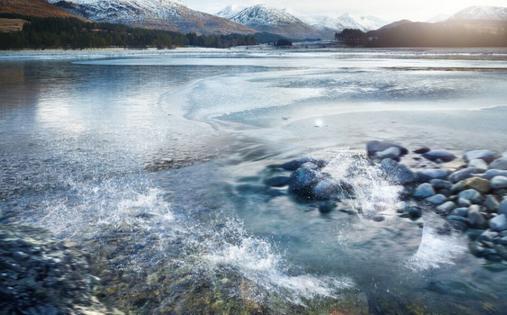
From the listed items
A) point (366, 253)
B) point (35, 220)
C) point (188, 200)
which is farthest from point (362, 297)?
point (35, 220)

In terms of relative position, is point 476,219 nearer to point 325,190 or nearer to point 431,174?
point 431,174

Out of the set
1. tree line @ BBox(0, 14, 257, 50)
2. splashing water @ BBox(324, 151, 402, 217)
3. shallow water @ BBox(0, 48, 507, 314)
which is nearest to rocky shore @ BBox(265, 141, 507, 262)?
splashing water @ BBox(324, 151, 402, 217)

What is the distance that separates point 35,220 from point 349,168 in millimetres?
6580

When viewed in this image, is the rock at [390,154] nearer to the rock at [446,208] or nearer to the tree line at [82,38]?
the rock at [446,208]

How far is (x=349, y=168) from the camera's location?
9367mm

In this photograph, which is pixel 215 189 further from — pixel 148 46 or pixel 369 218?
pixel 148 46

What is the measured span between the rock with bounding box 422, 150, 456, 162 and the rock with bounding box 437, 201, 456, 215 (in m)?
2.74

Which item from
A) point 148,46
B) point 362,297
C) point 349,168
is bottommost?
point 362,297

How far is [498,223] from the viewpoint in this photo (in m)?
6.43

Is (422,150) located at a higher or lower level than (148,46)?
lower

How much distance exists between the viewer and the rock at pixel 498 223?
6.35 meters

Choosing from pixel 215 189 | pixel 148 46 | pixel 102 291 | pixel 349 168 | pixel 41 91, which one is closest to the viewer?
pixel 102 291

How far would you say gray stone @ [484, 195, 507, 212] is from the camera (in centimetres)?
698

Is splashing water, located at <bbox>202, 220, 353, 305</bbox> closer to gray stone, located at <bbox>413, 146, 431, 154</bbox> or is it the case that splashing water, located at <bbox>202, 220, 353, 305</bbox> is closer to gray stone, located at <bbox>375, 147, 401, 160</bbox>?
gray stone, located at <bbox>375, 147, 401, 160</bbox>
